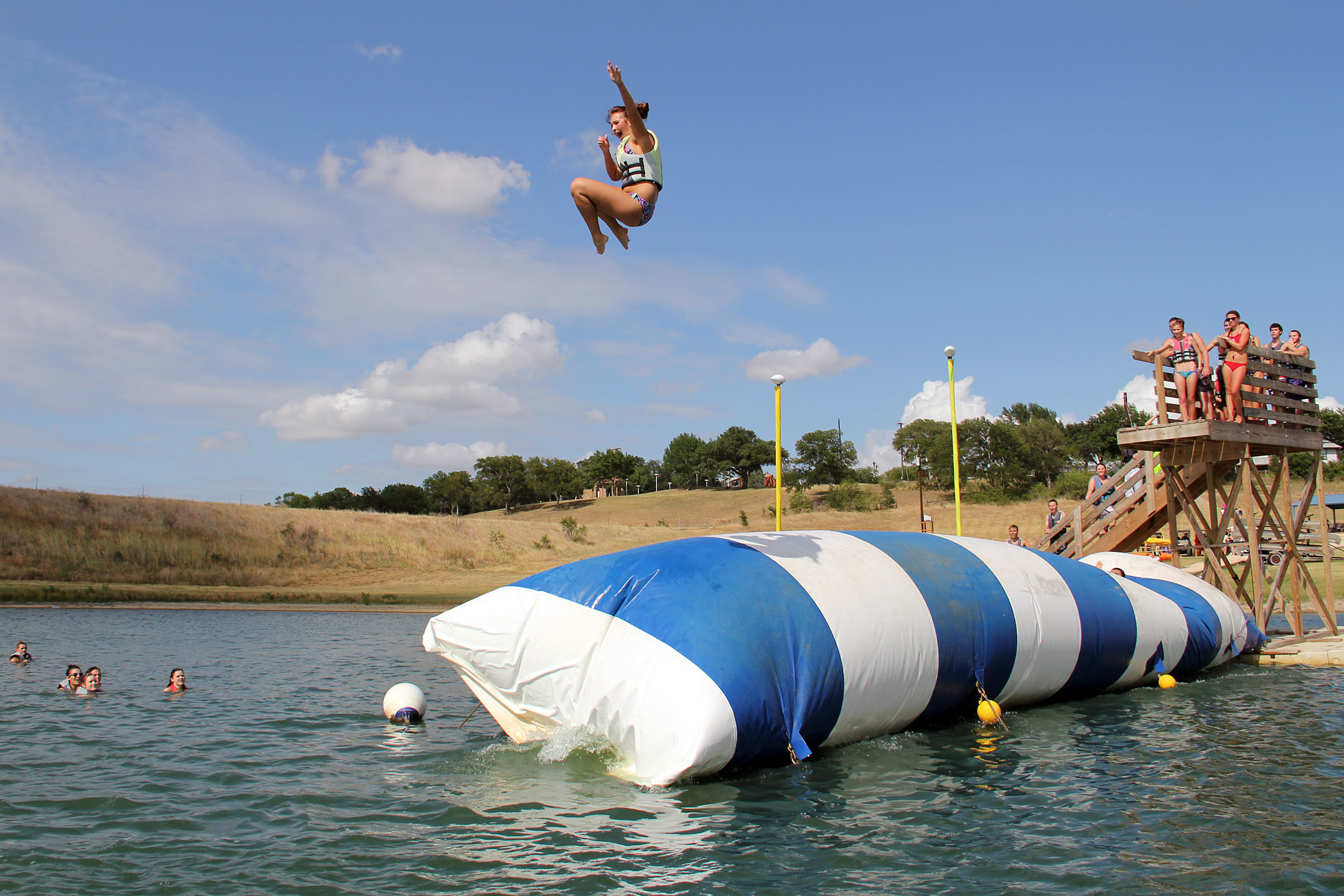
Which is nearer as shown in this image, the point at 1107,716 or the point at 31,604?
the point at 1107,716

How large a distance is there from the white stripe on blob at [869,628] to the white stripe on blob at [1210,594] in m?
7.52

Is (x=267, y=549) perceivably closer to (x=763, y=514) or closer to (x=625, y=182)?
(x=625, y=182)

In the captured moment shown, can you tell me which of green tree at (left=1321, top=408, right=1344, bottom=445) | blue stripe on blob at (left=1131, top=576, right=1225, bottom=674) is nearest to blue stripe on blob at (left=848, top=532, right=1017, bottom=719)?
blue stripe on blob at (left=1131, top=576, right=1225, bottom=674)

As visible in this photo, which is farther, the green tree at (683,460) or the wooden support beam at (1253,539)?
the green tree at (683,460)

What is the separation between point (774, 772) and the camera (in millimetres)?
8109

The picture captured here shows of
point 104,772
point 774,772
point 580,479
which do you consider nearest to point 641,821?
point 774,772

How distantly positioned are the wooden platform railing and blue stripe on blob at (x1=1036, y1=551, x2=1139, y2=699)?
492cm

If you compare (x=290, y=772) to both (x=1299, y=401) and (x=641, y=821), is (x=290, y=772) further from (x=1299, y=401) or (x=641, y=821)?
(x=1299, y=401)

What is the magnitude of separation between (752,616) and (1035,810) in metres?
2.80

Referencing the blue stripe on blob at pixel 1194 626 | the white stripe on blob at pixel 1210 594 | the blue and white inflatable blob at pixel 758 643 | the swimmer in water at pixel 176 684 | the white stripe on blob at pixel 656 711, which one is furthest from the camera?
the white stripe on blob at pixel 1210 594

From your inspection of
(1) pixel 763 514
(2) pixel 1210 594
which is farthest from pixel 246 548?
(1) pixel 763 514

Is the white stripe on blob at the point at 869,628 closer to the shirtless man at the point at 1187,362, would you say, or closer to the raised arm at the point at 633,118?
the raised arm at the point at 633,118

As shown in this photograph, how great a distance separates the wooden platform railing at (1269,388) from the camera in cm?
1521

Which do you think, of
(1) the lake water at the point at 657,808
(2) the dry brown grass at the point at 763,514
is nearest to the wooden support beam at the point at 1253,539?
(1) the lake water at the point at 657,808
